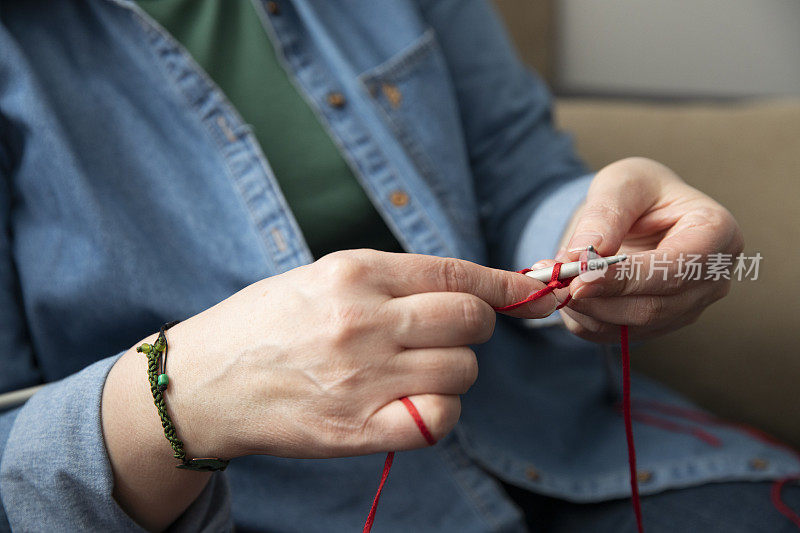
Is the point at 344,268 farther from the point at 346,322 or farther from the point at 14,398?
the point at 14,398

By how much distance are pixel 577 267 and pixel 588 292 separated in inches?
0.8

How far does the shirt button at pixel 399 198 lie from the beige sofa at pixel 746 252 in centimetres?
33

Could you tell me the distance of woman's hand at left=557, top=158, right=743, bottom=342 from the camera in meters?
0.38

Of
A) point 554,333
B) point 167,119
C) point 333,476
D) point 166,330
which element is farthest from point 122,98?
point 554,333

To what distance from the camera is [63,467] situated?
1.18 feet

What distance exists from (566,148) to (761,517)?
40 centimetres

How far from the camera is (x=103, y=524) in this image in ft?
1.23

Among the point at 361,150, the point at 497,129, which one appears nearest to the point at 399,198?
the point at 361,150

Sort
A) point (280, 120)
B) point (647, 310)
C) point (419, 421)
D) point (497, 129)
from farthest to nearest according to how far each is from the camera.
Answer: point (497, 129) → point (280, 120) → point (647, 310) → point (419, 421)

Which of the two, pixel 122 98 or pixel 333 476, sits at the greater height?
pixel 122 98

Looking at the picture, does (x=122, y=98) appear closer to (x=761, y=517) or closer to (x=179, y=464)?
(x=179, y=464)

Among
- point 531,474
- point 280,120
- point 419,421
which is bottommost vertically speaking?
point 531,474

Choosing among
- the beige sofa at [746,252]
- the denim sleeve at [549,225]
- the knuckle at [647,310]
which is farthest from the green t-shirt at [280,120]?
the beige sofa at [746,252]

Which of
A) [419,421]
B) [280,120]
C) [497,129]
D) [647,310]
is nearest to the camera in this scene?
[419,421]
